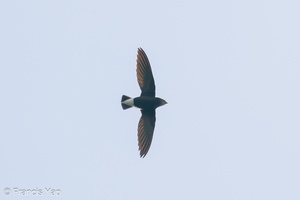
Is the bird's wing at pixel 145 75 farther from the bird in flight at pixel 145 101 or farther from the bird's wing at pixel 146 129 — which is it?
the bird's wing at pixel 146 129

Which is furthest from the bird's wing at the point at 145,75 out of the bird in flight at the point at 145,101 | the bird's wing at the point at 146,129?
the bird's wing at the point at 146,129

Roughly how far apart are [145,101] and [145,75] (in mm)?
645

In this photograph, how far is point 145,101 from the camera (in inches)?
648

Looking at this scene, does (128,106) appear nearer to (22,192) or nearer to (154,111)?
(154,111)

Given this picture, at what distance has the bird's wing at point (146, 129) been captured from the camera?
16578 millimetres

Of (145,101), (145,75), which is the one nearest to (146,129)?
(145,101)

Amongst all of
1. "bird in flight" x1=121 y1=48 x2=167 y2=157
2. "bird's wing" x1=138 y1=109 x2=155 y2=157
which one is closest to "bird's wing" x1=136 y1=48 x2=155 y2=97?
"bird in flight" x1=121 y1=48 x2=167 y2=157

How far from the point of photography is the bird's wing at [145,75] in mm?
16578

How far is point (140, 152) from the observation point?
16.5 metres

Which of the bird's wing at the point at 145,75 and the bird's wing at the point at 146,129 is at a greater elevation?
the bird's wing at the point at 145,75

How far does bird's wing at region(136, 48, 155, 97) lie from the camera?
16578 millimetres

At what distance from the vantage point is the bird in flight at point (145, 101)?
54.1ft

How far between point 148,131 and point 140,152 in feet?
1.93

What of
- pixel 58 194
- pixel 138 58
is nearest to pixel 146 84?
pixel 138 58
